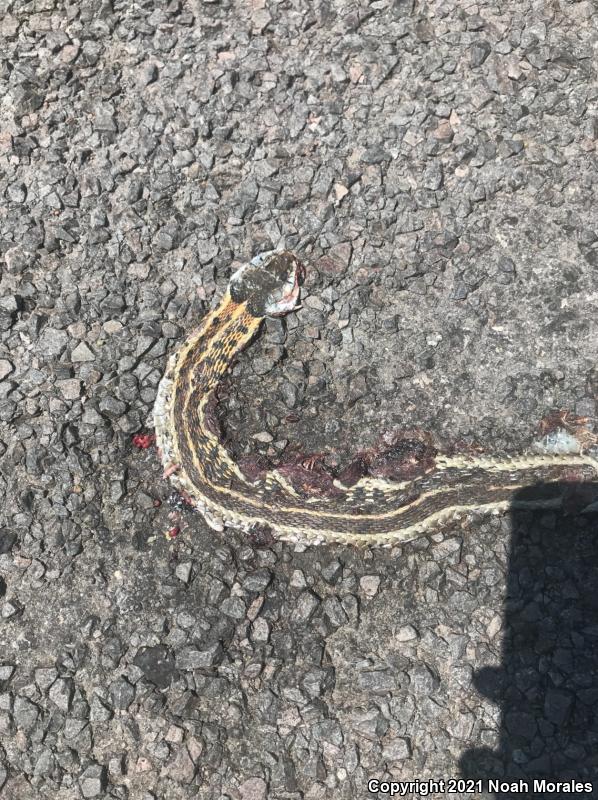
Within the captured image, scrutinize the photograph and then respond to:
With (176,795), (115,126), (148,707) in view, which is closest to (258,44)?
(115,126)

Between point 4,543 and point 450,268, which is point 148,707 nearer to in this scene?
point 4,543

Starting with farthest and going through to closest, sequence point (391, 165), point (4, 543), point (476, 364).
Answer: point (391, 165)
point (476, 364)
point (4, 543)

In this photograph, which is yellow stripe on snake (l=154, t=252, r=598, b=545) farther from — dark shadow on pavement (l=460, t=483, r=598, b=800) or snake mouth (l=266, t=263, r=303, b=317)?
dark shadow on pavement (l=460, t=483, r=598, b=800)

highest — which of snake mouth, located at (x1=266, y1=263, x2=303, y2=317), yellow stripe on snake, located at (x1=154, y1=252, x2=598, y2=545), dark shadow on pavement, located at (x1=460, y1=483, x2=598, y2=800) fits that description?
snake mouth, located at (x1=266, y1=263, x2=303, y2=317)

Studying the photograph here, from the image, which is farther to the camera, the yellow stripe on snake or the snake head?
the snake head

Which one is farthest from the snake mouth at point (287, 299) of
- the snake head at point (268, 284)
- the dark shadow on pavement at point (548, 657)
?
the dark shadow on pavement at point (548, 657)

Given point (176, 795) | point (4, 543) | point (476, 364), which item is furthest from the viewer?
point (476, 364)

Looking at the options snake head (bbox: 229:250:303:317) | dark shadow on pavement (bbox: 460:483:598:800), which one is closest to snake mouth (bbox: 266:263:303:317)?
snake head (bbox: 229:250:303:317)
